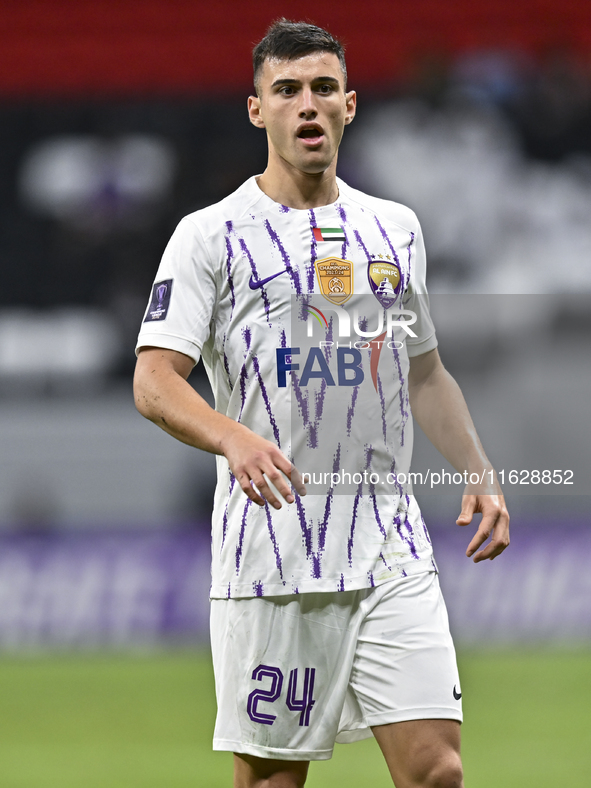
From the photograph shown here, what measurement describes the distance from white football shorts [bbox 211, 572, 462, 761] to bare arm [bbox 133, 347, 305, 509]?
14.2 inches

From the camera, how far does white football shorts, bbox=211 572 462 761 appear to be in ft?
8.44

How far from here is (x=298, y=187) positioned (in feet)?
9.16

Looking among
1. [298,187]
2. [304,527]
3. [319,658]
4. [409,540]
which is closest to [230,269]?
[298,187]

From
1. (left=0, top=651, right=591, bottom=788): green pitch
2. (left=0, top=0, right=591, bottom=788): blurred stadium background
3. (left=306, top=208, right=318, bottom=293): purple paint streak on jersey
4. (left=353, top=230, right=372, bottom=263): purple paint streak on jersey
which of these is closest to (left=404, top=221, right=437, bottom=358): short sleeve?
(left=353, top=230, right=372, bottom=263): purple paint streak on jersey

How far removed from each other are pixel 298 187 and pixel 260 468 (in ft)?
3.01

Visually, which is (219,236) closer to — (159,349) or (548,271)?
(159,349)

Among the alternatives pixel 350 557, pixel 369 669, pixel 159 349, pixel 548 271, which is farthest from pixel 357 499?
pixel 548 271

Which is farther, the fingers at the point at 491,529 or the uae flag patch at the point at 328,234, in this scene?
the uae flag patch at the point at 328,234

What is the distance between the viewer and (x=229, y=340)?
2678mm

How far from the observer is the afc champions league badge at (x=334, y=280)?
2697 millimetres

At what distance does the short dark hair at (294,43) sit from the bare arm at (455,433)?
0.80m

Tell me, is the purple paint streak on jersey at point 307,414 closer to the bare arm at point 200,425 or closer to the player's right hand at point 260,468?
the bare arm at point 200,425

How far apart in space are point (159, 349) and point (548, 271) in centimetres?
712

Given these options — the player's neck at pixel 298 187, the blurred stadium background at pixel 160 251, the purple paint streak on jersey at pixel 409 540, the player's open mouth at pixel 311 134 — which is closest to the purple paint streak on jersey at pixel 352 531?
the purple paint streak on jersey at pixel 409 540
